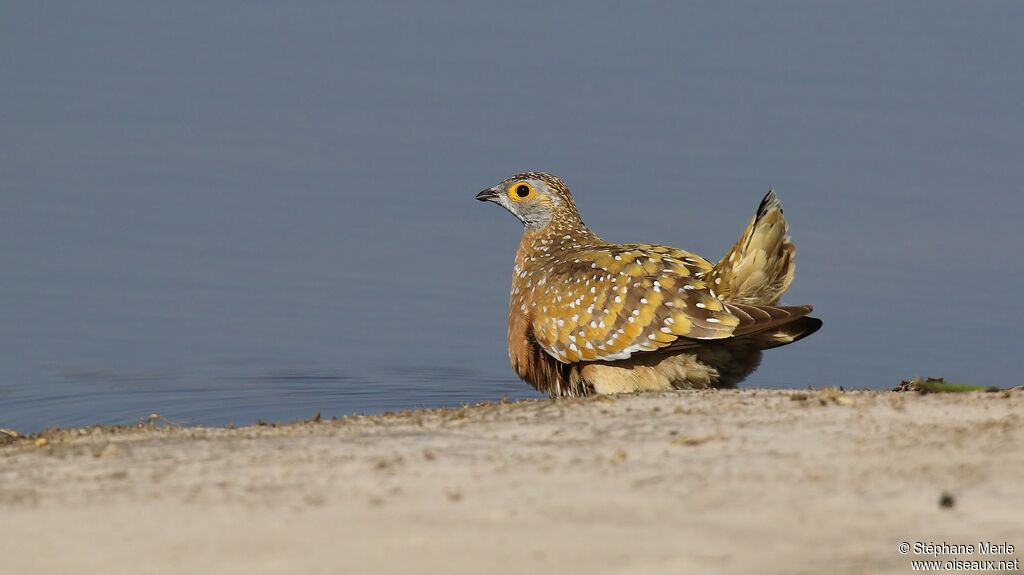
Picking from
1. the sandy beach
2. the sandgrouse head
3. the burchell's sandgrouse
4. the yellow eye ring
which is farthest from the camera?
the yellow eye ring

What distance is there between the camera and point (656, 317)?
26.0 ft

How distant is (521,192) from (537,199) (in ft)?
0.52

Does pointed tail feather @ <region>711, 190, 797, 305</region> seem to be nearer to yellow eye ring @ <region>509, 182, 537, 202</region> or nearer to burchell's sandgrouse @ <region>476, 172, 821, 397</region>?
burchell's sandgrouse @ <region>476, 172, 821, 397</region>

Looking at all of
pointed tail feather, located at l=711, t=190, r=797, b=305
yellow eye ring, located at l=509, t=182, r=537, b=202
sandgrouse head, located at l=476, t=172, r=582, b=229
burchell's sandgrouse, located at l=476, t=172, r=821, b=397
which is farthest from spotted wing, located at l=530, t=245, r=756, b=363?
yellow eye ring, located at l=509, t=182, r=537, b=202

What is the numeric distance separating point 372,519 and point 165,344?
664 cm

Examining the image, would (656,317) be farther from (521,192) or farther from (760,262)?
(521,192)

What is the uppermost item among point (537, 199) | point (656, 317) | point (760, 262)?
point (537, 199)

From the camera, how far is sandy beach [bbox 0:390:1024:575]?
14.1 feet

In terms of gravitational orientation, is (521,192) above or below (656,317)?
above

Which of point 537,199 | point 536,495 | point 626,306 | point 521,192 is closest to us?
point 536,495

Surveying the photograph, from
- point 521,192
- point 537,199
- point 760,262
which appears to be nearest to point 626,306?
point 760,262

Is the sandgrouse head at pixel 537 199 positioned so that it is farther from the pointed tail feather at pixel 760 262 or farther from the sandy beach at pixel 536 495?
the sandy beach at pixel 536 495

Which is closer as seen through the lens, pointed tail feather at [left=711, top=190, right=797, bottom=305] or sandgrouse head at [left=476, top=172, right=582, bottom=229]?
pointed tail feather at [left=711, top=190, right=797, bottom=305]

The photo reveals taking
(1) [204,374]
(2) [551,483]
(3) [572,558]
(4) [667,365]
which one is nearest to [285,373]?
(1) [204,374]
